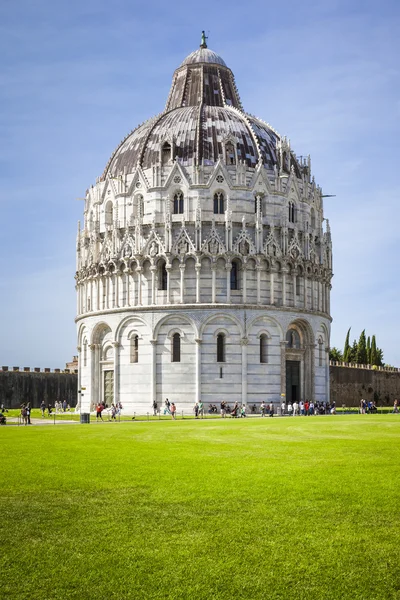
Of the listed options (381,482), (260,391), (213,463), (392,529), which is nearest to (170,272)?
(260,391)

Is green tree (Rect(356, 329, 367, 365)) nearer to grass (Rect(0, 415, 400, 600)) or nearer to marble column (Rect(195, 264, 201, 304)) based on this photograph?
marble column (Rect(195, 264, 201, 304))

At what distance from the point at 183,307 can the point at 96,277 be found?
10402 millimetres

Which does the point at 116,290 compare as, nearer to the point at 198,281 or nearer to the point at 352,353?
the point at 198,281

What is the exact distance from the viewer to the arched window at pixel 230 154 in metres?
67.4

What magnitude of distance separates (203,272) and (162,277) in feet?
12.5

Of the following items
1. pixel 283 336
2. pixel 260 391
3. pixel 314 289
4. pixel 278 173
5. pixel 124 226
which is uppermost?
pixel 278 173

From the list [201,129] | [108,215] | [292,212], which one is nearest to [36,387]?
[108,215]

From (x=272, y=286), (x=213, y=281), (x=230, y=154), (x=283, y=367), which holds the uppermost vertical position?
(x=230, y=154)

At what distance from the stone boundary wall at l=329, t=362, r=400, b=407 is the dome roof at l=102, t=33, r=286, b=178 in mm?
30335

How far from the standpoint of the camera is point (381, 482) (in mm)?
17406

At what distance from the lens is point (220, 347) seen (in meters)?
64.4

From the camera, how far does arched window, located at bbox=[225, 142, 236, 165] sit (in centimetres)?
6744

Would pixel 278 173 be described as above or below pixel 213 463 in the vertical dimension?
above

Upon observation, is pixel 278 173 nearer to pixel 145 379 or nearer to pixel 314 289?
pixel 314 289
